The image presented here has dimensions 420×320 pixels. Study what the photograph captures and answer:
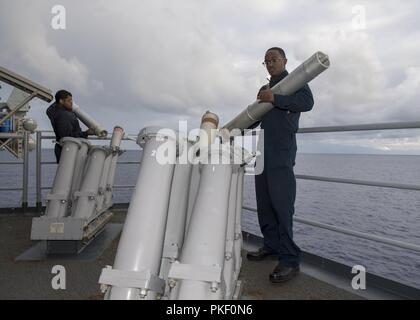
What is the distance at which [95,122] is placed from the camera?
497 cm

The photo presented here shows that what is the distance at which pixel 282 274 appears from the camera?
8.78 ft

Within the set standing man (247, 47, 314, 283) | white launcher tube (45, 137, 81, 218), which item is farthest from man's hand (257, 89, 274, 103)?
white launcher tube (45, 137, 81, 218)

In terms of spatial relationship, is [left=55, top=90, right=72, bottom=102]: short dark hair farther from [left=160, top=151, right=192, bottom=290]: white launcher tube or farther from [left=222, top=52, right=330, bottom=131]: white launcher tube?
[left=160, top=151, right=192, bottom=290]: white launcher tube

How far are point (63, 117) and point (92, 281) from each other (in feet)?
7.33

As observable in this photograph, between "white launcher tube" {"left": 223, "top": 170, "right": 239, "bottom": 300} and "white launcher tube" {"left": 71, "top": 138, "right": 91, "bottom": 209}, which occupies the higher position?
"white launcher tube" {"left": 71, "top": 138, "right": 91, "bottom": 209}

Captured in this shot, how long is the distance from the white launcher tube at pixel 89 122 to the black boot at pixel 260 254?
2664mm

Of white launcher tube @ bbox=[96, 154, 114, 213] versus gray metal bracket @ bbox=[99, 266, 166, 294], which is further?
white launcher tube @ bbox=[96, 154, 114, 213]

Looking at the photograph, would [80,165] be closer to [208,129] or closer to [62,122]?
[62,122]

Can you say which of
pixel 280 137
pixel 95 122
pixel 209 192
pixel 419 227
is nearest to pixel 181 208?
pixel 209 192

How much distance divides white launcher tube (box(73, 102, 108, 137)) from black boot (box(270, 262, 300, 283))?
309cm

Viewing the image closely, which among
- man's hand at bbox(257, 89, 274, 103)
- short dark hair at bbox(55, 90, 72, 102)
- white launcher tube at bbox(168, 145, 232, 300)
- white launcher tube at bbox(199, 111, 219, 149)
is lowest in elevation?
white launcher tube at bbox(168, 145, 232, 300)

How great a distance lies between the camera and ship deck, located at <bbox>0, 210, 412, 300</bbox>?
2.44 meters

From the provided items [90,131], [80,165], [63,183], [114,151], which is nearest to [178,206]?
[63,183]

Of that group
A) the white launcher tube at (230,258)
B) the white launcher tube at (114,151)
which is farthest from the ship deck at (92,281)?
the white launcher tube at (114,151)
